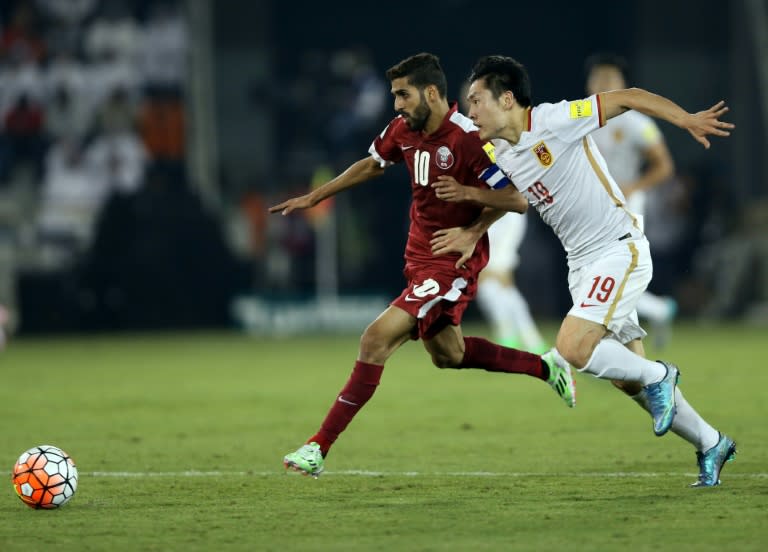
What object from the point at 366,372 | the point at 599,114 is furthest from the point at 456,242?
the point at 599,114

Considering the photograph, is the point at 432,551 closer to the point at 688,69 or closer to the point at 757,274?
the point at 757,274

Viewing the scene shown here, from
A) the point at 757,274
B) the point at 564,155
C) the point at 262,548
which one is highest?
the point at 564,155

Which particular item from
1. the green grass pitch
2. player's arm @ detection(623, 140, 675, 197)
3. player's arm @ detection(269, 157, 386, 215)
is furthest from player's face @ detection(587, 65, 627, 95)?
Answer: player's arm @ detection(269, 157, 386, 215)

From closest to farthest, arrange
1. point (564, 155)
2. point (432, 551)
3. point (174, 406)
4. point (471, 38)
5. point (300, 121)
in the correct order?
point (432, 551)
point (564, 155)
point (174, 406)
point (300, 121)
point (471, 38)

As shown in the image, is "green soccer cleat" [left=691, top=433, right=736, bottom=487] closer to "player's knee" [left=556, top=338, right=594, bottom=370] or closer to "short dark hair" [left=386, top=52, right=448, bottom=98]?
"player's knee" [left=556, top=338, right=594, bottom=370]

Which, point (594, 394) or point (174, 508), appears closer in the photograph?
point (174, 508)

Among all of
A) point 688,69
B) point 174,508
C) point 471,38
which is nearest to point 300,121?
point 471,38

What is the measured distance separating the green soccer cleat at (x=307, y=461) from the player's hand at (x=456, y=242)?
1.21 metres

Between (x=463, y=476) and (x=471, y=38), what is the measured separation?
1825 centimetres

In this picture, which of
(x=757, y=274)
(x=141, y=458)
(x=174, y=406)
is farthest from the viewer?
(x=757, y=274)

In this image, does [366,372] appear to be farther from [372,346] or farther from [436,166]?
[436,166]

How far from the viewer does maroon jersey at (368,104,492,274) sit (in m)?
7.46

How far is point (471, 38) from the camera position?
24.8m

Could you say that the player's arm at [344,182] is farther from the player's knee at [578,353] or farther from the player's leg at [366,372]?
the player's knee at [578,353]
